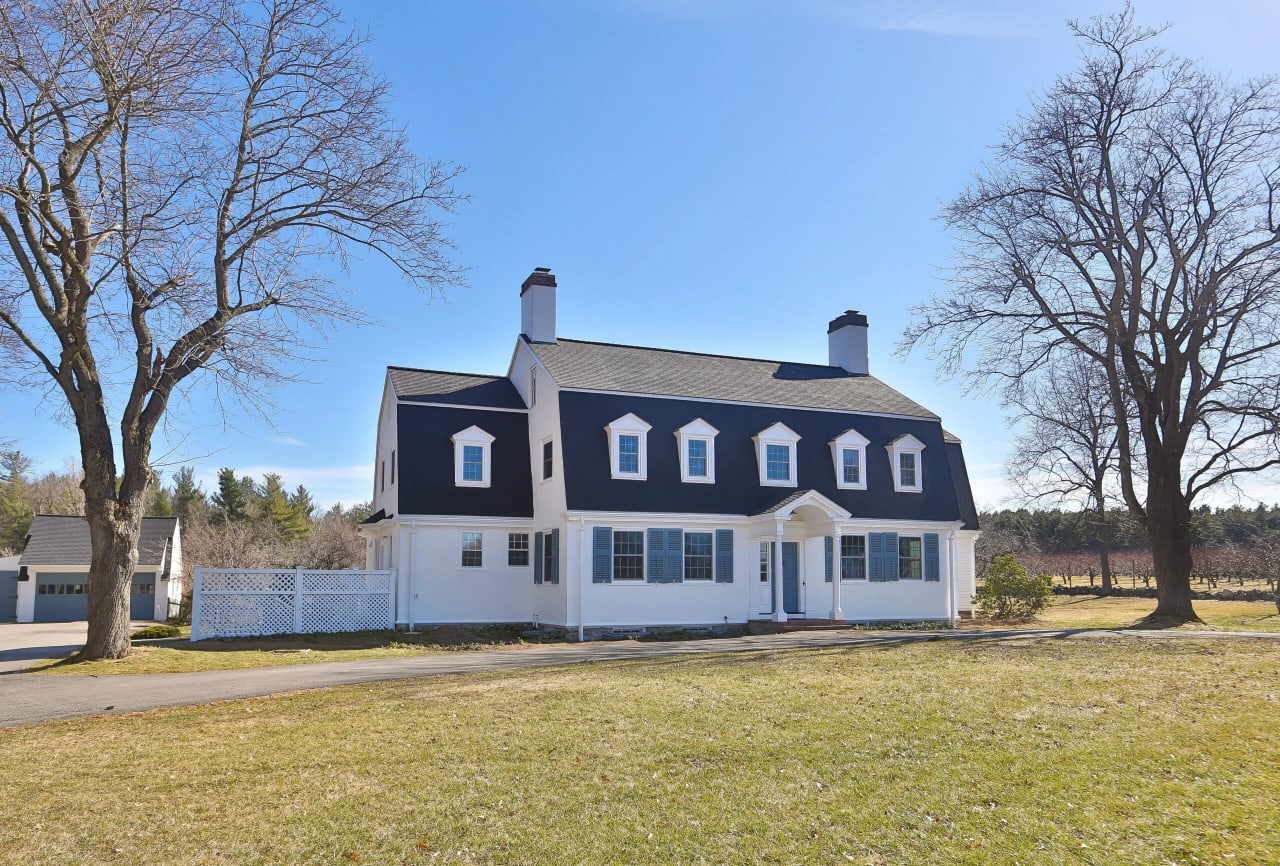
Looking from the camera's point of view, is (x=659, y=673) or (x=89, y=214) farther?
(x=89, y=214)

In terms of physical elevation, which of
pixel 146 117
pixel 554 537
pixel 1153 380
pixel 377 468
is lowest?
pixel 554 537

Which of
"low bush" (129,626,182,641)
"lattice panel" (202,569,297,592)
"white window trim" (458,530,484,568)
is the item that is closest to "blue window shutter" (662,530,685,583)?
"white window trim" (458,530,484,568)

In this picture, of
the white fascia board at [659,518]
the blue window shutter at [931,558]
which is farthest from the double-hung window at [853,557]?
the white fascia board at [659,518]

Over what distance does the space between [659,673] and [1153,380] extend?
63.2ft

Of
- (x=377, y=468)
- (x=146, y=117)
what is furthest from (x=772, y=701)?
(x=377, y=468)

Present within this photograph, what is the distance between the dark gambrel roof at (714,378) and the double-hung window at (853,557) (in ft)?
12.5

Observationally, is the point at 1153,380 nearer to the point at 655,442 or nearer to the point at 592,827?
the point at 655,442

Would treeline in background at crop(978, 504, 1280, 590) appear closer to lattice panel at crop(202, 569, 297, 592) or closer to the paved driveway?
lattice panel at crop(202, 569, 297, 592)

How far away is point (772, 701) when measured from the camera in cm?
1134

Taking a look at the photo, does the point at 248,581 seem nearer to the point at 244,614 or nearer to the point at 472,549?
the point at 244,614

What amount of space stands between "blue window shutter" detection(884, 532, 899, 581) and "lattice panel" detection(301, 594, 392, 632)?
13598 mm

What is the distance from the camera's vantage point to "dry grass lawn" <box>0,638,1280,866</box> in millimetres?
6523

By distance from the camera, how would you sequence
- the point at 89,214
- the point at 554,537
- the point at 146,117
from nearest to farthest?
the point at 146,117, the point at 89,214, the point at 554,537

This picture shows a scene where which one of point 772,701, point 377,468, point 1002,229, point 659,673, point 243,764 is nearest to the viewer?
point 243,764
